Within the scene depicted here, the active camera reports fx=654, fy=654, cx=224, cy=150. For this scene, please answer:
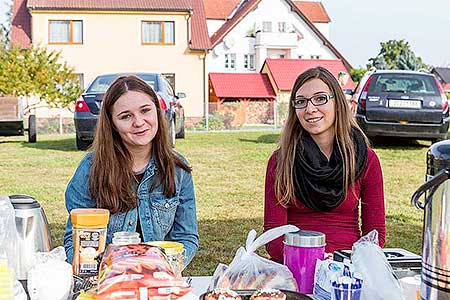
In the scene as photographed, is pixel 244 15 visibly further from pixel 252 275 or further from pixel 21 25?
pixel 252 275

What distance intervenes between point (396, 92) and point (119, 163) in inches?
301

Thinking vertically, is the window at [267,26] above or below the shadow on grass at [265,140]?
above

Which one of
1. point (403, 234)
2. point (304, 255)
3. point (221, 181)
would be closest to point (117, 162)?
point (304, 255)

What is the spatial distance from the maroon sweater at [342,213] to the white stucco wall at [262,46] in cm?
2836

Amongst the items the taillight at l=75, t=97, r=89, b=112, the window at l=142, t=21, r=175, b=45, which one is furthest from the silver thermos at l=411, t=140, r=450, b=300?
the window at l=142, t=21, r=175, b=45

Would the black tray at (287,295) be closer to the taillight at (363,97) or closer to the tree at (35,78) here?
the taillight at (363,97)

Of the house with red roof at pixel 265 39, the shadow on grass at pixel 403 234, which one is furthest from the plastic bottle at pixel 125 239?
the house with red roof at pixel 265 39

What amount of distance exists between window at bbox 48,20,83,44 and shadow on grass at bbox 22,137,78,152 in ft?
40.3

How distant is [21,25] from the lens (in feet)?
79.4

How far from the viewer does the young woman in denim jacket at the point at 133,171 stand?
7.38 ft

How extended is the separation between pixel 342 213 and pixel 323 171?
21cm

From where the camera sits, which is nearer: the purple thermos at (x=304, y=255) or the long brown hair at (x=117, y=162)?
the purple thermos at (x=304, y=255)

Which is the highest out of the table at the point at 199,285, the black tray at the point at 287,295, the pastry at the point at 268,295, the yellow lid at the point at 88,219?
the yellow lid at the point at 88,219

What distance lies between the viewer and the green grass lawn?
500 centimetres
